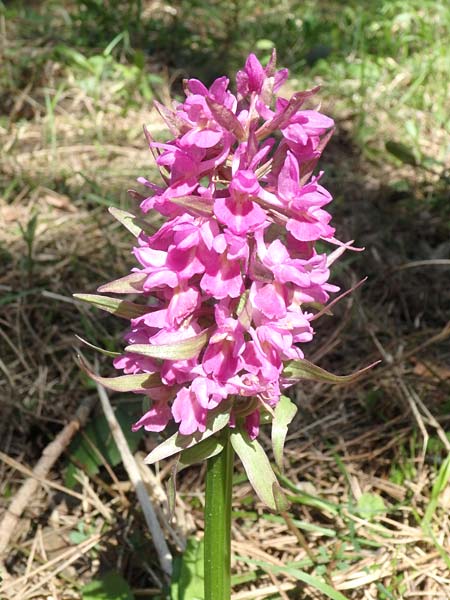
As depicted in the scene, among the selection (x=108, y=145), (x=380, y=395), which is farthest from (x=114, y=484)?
(x=108, y=145)

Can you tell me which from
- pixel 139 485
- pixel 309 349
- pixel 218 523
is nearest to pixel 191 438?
pixel 218 523

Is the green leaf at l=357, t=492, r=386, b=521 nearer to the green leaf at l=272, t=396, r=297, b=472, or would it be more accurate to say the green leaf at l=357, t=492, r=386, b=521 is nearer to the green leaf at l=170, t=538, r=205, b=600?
the green leaf at l=170, t=538, r=205, b=600

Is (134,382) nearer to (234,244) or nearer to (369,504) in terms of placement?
(234,244)

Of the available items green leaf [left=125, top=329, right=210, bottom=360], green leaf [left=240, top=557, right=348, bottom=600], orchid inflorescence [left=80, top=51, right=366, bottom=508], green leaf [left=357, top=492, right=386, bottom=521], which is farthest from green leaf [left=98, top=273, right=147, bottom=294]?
green leaf [left=357, top=492, right=386, bottom=521]

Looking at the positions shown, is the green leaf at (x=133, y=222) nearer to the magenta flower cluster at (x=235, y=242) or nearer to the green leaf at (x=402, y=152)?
the magenta flower cluster at (x=235, y=242)

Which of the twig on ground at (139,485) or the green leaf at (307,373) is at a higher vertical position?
the green leaf at (307,373)

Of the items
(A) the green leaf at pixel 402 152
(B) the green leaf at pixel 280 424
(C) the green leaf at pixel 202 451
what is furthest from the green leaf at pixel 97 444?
(A) the green leaf at pixel 402 152

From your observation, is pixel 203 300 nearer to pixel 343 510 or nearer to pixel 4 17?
pixel 343 510

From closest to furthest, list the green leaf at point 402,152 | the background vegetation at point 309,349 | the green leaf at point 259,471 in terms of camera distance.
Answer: the green leaf at point 259,471 < the background vegetation at point 309,349 < the green leaf at point 402,152
